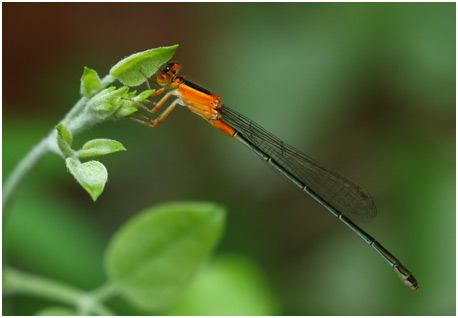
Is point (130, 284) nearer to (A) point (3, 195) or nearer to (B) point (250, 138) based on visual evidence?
(A) point (3, 195)

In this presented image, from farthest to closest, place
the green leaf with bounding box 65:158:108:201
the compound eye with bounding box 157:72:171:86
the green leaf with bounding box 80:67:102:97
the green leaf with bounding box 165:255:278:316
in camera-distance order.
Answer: the green leaf with bounding box 165:255:278:316, the compound eye with bounding box 157:72:171:86, the green leaf with bounding box 80:67:102:97, the green leaf with bounding box 65:158:108:201

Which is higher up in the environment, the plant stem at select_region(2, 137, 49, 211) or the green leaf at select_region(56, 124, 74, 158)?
the green leaf at select_region(56, 124, 74, 158)

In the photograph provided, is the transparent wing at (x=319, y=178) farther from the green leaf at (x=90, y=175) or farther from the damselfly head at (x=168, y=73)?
the green leaf at (x=90, y=175)

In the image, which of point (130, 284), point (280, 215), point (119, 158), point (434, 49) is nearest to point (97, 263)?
point (119, 158)

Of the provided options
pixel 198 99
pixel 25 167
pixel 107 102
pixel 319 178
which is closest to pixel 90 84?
pixel 107 102

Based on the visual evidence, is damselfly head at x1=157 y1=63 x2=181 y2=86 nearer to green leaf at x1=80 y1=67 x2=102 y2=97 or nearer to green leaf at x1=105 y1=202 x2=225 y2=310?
green leaf at x1=105 y1=202 x2=225 y2=310

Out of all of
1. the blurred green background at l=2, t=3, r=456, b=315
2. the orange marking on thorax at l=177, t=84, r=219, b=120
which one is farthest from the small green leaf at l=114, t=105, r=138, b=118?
the blurred green background at l=2, t=3, r=456, b=315

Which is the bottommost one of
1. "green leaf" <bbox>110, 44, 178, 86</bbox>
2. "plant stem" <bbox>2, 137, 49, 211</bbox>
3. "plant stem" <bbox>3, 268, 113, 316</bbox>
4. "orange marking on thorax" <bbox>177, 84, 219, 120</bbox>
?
"plant stem" <bbox>3, 268, 113, 316</bbox>
